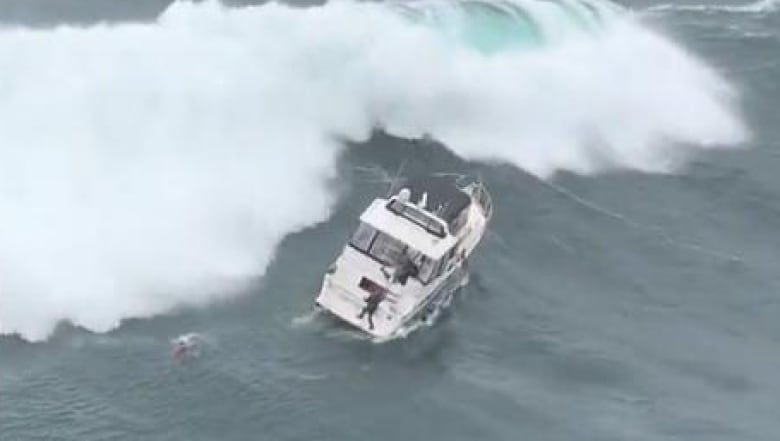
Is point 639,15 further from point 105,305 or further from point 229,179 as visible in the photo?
point 105,305

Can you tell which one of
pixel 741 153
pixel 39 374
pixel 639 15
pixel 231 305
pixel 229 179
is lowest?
pixel 39 374

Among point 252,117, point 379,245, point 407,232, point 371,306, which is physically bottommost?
point 371,306

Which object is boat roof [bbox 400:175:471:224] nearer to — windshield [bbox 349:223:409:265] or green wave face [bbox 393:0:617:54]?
windshield [bbox 349:223:409:265]

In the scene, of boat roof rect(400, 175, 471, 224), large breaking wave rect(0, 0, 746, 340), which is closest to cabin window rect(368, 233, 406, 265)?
boat roof rect(400, 175, 471, 224)

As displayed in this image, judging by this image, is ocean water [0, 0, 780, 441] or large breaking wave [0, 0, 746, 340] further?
large breaking wave [0, 0, 746, 340]

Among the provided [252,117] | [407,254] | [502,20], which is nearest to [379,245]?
[407,254]

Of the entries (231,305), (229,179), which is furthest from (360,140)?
(231,305)

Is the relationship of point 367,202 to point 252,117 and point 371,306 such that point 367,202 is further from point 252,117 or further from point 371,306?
point 371,306
